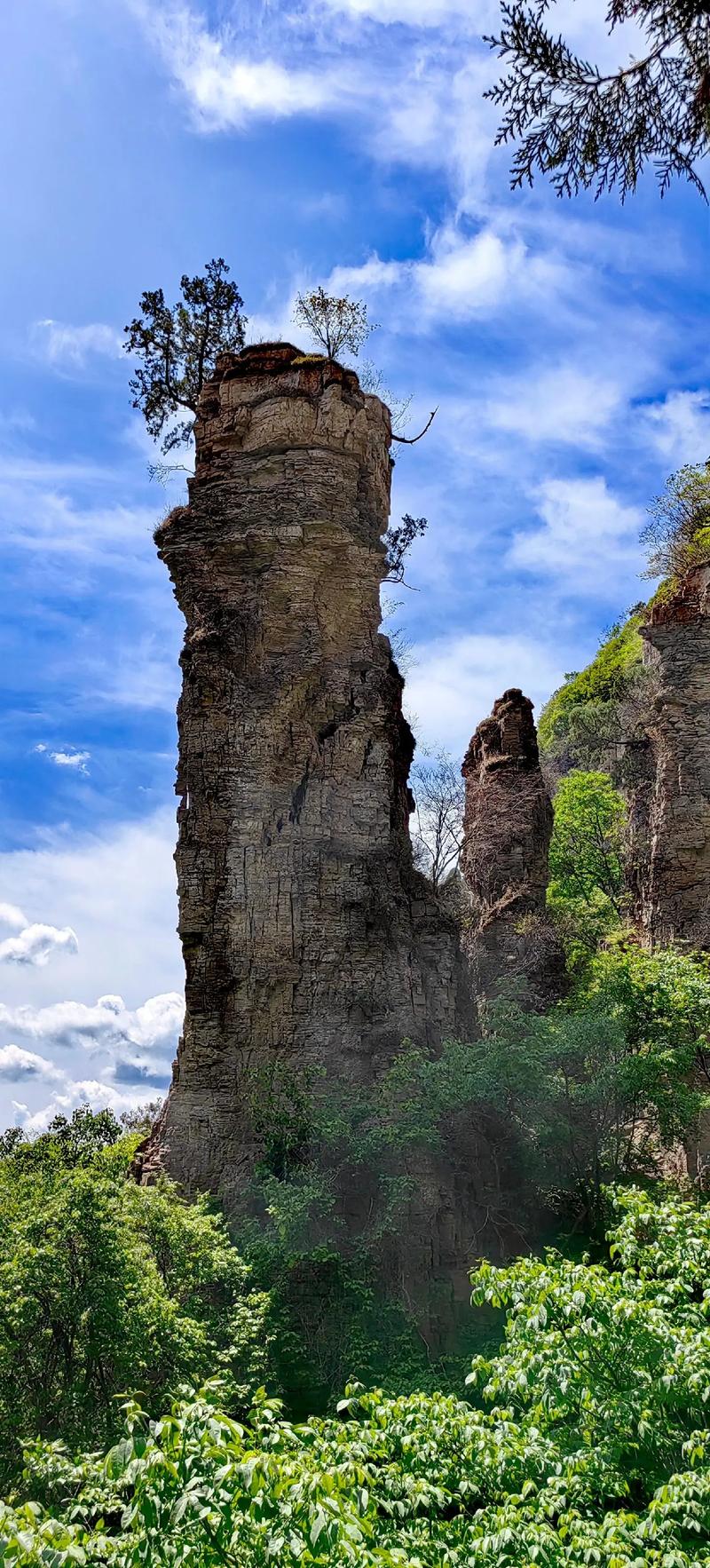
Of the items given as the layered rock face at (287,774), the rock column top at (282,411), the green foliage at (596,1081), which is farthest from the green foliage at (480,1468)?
the rock column top at (282,411)

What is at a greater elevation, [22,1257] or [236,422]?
[236,422]

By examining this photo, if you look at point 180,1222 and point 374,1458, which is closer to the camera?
point 374,1458

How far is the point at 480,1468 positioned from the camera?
830cm

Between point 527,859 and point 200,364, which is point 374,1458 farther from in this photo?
point 200,364

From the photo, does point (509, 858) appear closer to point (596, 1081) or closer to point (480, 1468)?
point (596, 1081)

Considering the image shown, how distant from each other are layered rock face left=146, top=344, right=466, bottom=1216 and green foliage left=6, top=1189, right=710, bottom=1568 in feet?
34.2

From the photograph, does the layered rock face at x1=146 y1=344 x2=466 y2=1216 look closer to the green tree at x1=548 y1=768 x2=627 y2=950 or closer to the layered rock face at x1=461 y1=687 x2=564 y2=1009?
the layered rock face at x1=461 y1=687 x2=564 y2=1009

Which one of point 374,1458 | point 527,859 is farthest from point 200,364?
point 374,1458

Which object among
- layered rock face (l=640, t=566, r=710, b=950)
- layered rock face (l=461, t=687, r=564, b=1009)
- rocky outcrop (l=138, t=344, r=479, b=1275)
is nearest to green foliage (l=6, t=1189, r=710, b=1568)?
rocky outcrop (l=138, t=344, r=479, b=1275)

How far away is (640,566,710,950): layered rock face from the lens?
82.7 ft

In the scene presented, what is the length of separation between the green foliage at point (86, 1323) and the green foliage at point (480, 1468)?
1974mm

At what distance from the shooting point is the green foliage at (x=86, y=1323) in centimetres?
1270

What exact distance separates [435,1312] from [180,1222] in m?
4.71

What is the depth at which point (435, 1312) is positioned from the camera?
18.1 meters
